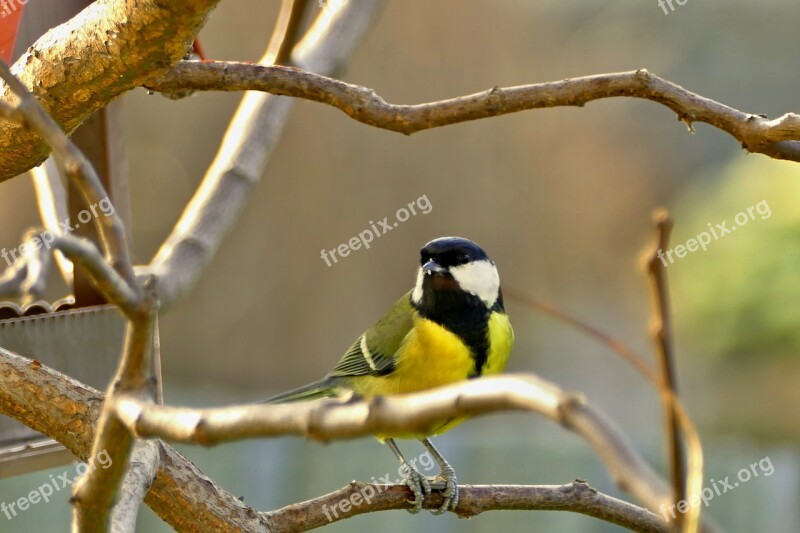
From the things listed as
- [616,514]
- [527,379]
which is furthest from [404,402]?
[616,514]

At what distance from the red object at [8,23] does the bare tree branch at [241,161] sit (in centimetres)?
43

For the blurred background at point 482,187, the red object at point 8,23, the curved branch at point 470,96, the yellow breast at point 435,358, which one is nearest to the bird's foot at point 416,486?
the yellow breast at point 435,358

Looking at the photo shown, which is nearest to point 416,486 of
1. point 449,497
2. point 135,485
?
point 449,497

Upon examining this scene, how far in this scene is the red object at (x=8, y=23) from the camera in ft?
4.13

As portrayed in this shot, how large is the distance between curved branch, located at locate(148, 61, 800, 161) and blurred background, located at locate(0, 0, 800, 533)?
3300mm

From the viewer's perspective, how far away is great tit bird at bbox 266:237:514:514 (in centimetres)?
152

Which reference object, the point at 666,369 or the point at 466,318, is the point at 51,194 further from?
the point at 666,369

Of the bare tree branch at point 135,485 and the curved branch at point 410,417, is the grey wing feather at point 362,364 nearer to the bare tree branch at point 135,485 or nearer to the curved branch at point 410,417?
the bare tree branch at point 135,485

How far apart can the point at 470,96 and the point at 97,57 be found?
0.39 meters

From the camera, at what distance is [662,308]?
34 cm

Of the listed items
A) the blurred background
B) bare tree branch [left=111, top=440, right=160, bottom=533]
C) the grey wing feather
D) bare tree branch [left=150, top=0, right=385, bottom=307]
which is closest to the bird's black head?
the grey wing feather

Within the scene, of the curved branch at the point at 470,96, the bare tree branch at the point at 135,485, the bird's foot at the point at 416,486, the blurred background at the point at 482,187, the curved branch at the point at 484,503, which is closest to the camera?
the bare tree branch at the point at 135,485

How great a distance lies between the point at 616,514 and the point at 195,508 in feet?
1.76

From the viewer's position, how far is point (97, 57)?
896 millimetres
